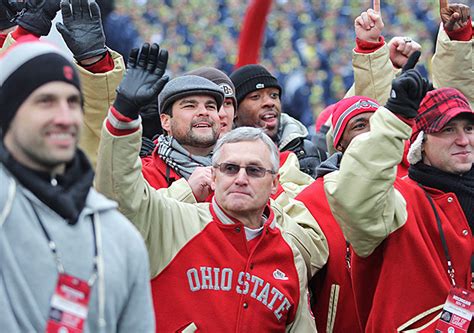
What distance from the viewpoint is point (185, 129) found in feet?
19.9

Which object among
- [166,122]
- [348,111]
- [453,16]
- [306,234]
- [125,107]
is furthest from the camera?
[453,16]

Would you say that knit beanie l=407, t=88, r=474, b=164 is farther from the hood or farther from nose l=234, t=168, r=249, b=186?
the hood

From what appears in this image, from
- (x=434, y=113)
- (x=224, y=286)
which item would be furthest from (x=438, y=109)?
(x=224, y=286)

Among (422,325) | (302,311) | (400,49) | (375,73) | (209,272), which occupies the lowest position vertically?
(422,325)

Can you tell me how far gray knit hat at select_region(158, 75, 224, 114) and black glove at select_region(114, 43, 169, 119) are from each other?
1.21 m

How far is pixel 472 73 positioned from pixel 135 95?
9.41 feet

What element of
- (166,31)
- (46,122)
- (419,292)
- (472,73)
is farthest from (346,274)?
(166,31)

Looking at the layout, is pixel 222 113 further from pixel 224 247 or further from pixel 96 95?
pixel 224 247

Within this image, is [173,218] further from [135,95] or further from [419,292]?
[419,292]

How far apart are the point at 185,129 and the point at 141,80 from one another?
1.32 meters

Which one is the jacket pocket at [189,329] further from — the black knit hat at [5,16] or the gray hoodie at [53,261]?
the black knit hat at [5,16]

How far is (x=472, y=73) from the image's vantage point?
6.88m

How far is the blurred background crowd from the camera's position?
19328 millimetres

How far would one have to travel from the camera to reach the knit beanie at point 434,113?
5633 mm
